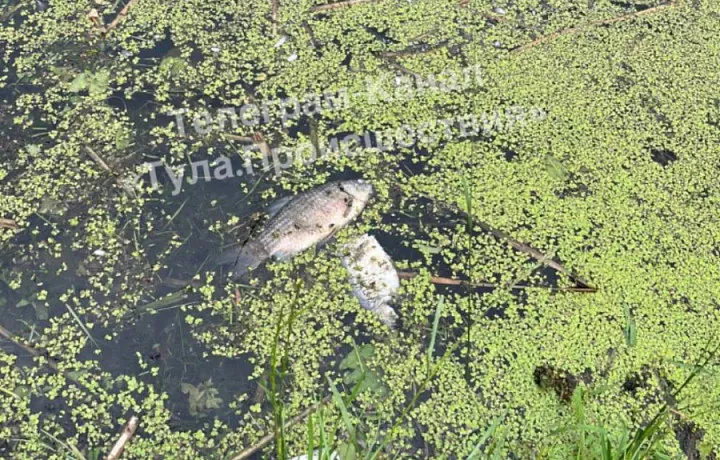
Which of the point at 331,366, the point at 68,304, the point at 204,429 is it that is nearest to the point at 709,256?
the point at 331,366

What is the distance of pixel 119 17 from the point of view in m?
2.36

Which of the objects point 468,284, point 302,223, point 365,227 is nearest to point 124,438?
point 302,223

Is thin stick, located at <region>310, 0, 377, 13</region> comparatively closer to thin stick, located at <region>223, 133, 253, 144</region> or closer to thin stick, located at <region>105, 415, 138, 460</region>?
thin stick, located at <region>223, 133, 253, 144</region>

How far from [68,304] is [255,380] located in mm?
513

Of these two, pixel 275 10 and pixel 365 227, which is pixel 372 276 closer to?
pixel 365 227

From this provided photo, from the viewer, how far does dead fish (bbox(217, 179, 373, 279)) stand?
1776 millimetres

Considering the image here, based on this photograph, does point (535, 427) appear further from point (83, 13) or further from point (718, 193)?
point (83, 13)

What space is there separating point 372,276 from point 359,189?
0.91 ft

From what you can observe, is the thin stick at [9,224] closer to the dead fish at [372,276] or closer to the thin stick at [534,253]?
the dead fish at [372,276]

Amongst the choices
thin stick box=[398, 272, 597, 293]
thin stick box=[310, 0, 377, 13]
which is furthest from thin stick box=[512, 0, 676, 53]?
thin stick box=[398, 272, 597, 293]

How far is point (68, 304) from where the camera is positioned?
66.8 inches

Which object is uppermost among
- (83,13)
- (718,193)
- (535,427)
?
(83,13)

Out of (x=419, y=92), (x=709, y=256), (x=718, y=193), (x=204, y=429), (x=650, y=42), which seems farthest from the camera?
(x=650, y=42)

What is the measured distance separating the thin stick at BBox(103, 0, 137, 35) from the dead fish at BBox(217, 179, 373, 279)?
3.21 feet
